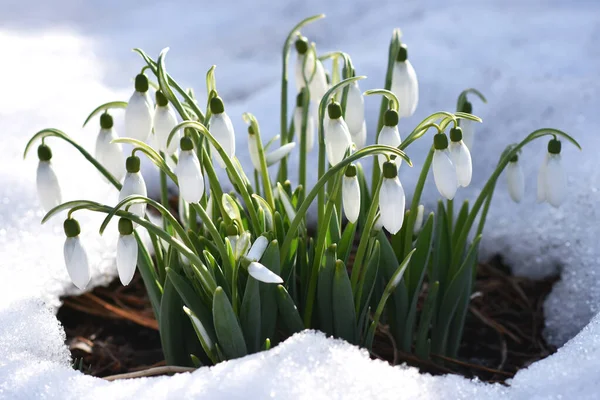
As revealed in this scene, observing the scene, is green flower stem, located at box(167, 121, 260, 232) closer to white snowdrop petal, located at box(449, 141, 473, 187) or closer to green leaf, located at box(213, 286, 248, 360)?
green leaf, located at box(213, 286, 248, 360)

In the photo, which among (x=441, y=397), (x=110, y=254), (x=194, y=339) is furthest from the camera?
(x=110, y=254)

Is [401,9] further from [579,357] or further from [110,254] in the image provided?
[579,357]

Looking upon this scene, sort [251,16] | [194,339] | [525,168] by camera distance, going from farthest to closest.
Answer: [251,16] → [525,168] → [194,339]

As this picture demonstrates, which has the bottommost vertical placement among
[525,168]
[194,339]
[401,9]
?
[194,339]

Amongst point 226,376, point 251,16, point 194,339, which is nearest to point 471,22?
point 251,16

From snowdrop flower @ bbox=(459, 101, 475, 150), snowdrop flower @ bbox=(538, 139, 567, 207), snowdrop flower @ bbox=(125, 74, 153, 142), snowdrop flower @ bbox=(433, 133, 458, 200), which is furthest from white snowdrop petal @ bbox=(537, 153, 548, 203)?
snowdrop flower @ bbox=(125, 74, 153, 142)

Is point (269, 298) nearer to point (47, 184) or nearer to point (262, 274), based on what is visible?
point (262, 274)

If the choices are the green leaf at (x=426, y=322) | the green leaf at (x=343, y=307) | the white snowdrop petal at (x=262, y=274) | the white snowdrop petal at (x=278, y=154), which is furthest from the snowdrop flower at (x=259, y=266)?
the green leaf at (x=426, y=322)

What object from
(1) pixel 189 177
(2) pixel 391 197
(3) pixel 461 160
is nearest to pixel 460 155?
(3) pixel 461 160
